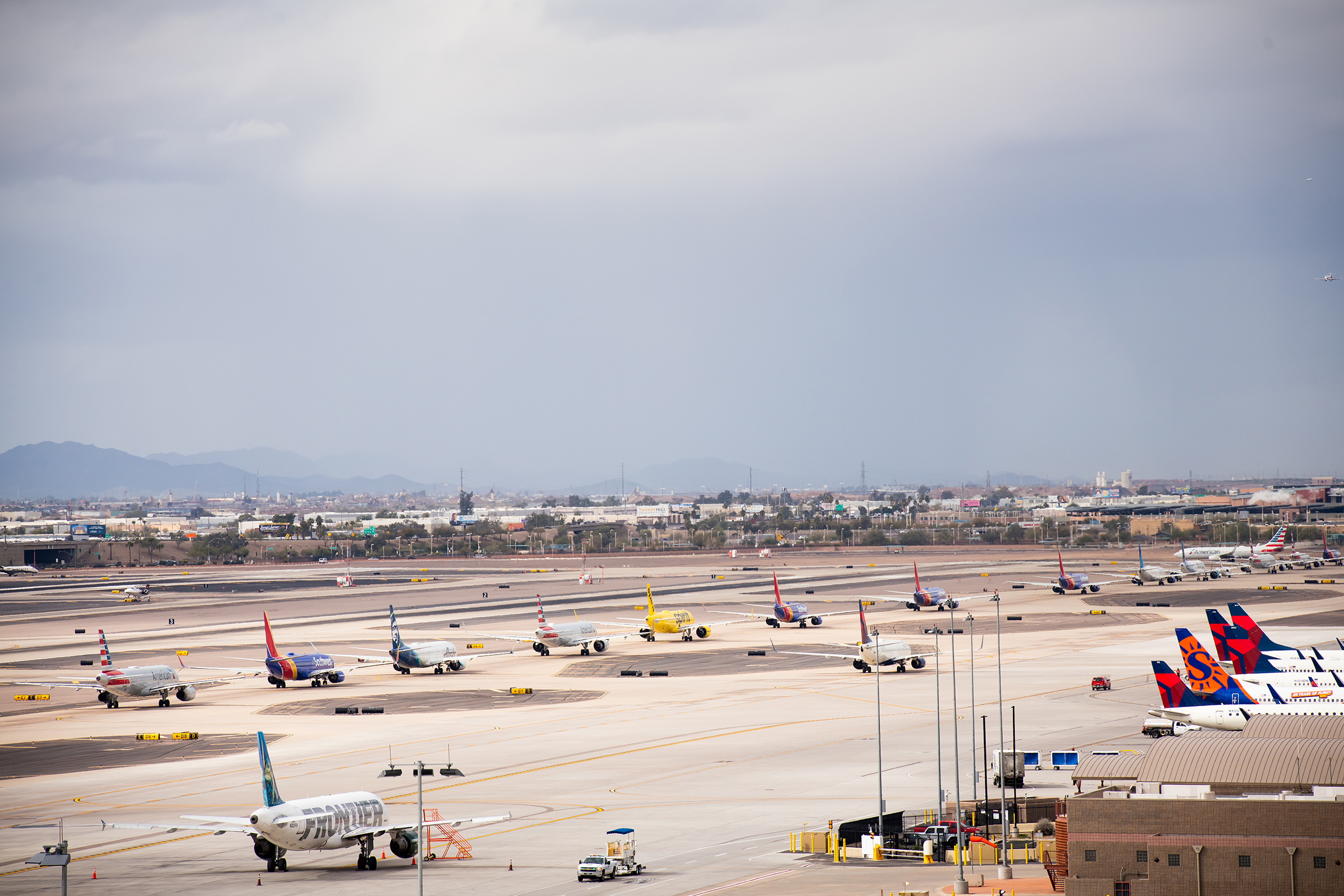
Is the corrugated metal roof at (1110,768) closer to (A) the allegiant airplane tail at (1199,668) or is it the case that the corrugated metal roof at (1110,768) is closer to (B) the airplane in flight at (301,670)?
Result: (A) the allegiant airplane tail at (1199,668)

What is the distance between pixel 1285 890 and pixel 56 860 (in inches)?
1350

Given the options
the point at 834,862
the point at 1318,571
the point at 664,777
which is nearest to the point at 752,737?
the point at 664,777

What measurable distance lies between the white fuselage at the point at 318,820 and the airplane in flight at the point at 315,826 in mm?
19

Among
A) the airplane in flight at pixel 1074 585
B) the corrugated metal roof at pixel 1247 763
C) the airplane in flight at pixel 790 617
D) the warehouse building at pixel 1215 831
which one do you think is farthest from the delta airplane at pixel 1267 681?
the airplane in flight at pixel 1074 585

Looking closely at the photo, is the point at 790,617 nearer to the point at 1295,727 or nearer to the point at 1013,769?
the point at 1013,769

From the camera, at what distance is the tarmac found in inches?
1855

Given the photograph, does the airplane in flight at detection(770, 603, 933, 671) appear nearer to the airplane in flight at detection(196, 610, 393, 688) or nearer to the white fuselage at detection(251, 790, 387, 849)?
the airplane in flight at detection(196, 610, 393, 688)

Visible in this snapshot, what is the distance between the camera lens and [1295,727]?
5162 centimetres

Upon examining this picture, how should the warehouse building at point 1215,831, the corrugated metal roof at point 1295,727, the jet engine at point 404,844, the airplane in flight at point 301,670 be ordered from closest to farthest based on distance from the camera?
the warehouse building at point 1215,831 → the jet engine at point 404,844 → the corrugated metal roof at point 1295,727 → the airplane in flight at point 301,670

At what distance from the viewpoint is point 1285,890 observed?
3634cm

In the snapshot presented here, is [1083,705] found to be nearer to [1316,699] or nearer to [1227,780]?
[1316,699]

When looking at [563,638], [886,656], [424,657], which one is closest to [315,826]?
[886,656]

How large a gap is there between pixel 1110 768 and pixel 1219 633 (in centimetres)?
4095

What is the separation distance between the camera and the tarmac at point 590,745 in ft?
155
